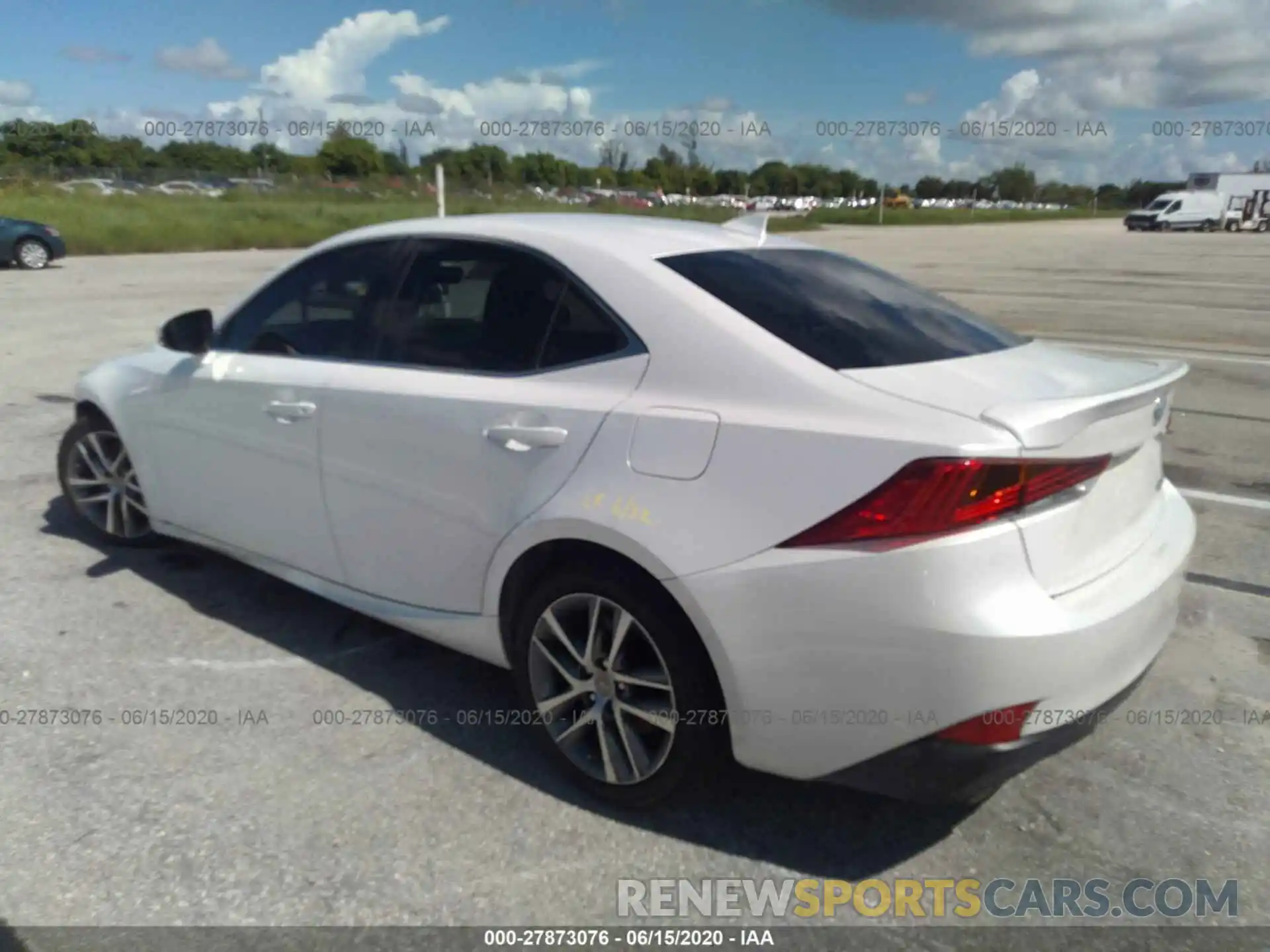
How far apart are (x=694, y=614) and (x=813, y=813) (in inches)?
31.8

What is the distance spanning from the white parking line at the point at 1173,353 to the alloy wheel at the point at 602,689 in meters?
9.36

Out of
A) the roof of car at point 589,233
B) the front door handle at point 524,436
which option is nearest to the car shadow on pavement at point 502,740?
the front door handle at point 524,436

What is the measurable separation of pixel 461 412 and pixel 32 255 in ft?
72.1

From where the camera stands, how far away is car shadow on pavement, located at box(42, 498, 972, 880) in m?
2.74

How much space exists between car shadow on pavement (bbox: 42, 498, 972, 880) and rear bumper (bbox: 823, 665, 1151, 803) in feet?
1.18

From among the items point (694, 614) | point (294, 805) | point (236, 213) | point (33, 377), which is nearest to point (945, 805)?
point (694, 614)

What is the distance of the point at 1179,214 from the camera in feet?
171

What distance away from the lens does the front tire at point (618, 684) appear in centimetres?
259

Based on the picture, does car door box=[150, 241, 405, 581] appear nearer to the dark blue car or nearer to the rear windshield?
the rear windshield

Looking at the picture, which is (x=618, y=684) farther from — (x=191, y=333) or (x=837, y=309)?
(x=191, y=333)

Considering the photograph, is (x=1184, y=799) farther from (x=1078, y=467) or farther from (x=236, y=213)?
(x=236, y=213)

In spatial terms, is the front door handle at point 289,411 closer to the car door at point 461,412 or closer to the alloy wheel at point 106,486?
the car door at point 461,412

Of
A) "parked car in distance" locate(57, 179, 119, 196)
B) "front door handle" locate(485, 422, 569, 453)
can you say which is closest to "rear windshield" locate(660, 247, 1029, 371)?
"front door handle" locate(485, 422, 569, 453)

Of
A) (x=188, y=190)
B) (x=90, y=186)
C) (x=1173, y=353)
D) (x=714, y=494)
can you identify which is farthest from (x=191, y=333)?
(x=188, y=190)
